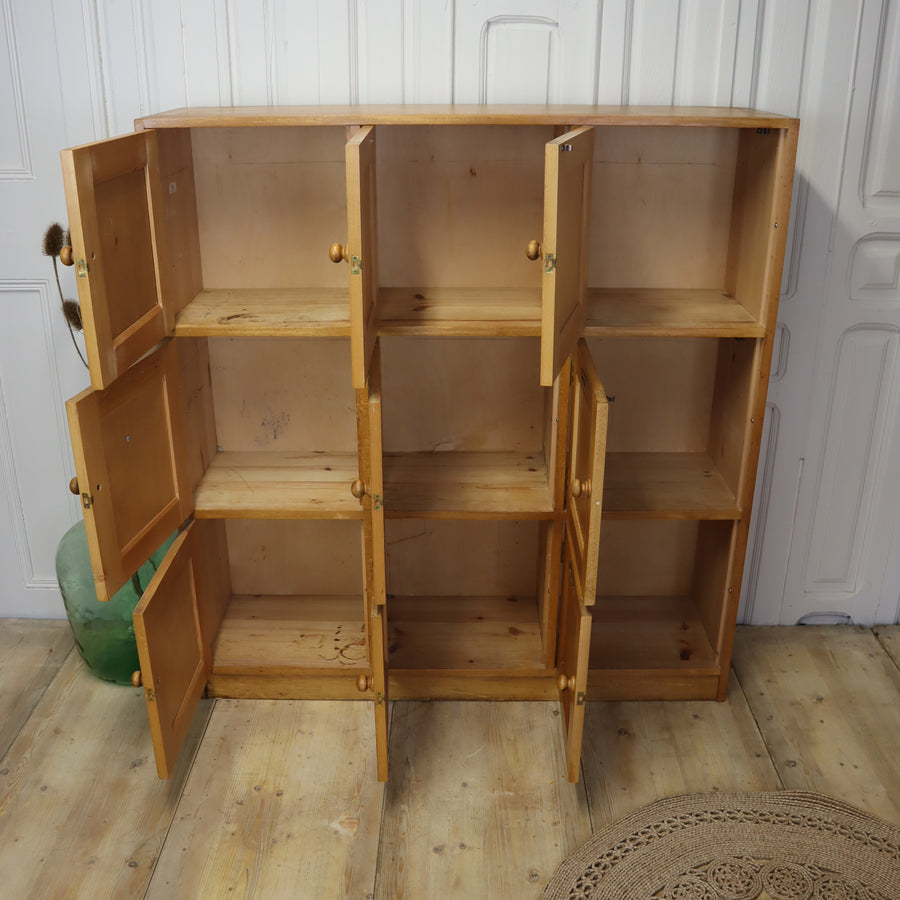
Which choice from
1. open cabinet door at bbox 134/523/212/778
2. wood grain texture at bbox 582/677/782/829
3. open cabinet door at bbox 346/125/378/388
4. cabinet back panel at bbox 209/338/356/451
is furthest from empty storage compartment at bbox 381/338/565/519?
wood grain texture at bbox 582/677/782/829

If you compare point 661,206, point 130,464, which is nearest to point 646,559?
point 661,206

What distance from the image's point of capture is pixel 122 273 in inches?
75.5

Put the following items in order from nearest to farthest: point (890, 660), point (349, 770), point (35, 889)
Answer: point (35, 889) → point (349, 770) → point (890, 660)

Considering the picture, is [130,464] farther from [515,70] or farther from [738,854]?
[738,854]

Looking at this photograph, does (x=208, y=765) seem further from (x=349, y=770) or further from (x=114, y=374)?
(x=114, y=374)

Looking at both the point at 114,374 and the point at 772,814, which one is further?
the point at 772,814

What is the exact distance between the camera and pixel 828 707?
259 centimetres

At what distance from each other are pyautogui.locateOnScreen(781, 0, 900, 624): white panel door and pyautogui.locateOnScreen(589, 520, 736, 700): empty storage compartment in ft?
1.10

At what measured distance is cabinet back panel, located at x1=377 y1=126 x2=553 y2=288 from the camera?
7.71 ft

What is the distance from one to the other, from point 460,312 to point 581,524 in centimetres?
58

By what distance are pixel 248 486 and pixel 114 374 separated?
692 millimetres

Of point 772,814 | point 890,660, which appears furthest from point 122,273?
point 890,660

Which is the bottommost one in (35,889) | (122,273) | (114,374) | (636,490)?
(35,889)

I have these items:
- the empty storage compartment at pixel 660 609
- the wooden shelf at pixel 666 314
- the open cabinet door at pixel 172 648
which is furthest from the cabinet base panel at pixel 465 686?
the wooden shelf at pixel 666 314
